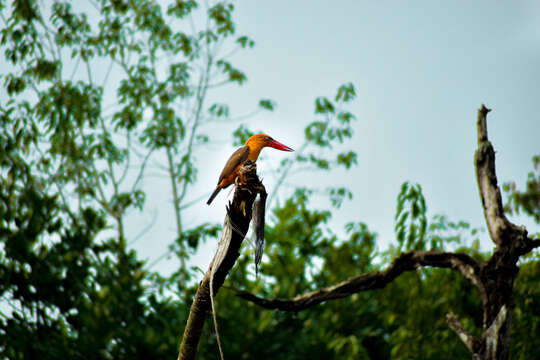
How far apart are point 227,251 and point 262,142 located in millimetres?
864

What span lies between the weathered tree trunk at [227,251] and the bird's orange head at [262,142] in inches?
21.6

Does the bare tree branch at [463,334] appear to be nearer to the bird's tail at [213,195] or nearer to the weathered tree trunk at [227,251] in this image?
the bird's tail at [213,195]

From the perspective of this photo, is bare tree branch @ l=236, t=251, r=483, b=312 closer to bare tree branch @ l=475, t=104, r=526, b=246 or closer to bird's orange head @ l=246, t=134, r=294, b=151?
bare tree branch @ l=475, t=104, r=526, b=246

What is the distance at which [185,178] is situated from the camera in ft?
43.1

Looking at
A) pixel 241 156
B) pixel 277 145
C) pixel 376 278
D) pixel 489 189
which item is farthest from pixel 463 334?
pixel 241 156

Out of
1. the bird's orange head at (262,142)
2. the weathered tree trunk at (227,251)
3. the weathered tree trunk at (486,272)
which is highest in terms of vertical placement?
the bird's orange head at (262,142)

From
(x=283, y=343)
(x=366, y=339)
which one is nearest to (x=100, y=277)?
(x=283, y=343)

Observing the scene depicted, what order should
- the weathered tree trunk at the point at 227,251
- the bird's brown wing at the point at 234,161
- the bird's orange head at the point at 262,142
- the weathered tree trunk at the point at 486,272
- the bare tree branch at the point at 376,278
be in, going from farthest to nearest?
the bare tree branch at the point at 376,278
the weathered tree trunk at the point at 486,272
the bird's orange head at the point at 262,142
the bird's brown wing at the point at 234,161
the weathered tree trunk at the point at 227,251

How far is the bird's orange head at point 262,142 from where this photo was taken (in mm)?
2588

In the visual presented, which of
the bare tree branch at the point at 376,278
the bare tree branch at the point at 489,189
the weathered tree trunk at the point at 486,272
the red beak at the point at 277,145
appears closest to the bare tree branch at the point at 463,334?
the weathered tree trunk at the point at 486,272

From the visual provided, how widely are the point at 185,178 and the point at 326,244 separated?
6.09 m

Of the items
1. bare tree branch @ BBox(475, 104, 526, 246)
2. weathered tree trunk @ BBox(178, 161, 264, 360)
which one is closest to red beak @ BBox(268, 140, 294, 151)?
weathered tree trunk @ BBox(178, 161, 264, 360)

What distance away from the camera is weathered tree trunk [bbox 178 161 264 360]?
6.34ft

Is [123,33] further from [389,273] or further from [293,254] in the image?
[389,273]
